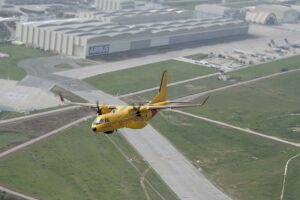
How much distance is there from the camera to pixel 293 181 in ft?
499

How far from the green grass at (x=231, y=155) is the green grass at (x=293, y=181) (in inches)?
54.7

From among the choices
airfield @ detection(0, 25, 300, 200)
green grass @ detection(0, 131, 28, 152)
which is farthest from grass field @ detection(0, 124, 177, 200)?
green grass @ detection(0, 131, 28, 152)

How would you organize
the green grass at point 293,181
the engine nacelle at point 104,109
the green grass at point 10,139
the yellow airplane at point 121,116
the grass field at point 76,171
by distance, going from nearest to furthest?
1. the yellow airplane at point 121,116
2. the engine nacelle at point 104,109
3. the grass field at point 76,171
4. the green grass at point 293,181
5. the green grass at point 10,139

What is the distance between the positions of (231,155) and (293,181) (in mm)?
20698

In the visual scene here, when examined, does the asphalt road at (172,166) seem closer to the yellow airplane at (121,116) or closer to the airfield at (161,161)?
the airfield at (161,161)

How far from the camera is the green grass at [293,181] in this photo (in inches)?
5725

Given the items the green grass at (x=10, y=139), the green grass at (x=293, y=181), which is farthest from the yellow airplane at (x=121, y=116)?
the green grass at (x=10, y=139)

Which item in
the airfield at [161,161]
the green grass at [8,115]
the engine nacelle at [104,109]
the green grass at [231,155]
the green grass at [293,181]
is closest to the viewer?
the engine nacelle at [104,109]

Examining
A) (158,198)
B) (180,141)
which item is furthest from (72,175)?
(180,141)

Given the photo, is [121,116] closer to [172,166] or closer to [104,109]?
[104,109]

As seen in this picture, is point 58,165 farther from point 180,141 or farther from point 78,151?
point 180,141

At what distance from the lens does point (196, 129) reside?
183625mm

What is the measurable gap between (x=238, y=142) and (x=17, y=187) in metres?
62.2

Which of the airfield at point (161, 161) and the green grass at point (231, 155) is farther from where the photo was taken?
the green grass at point (231, 155)
